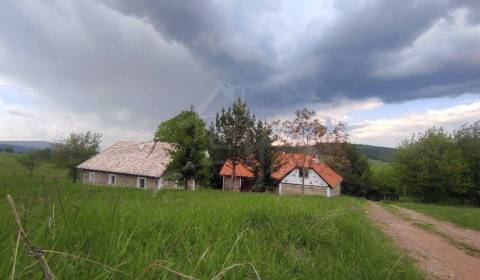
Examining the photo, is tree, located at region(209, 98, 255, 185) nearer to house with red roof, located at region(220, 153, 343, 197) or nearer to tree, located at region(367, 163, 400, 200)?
house with red roof, located at region(220, 153, 343, 197)

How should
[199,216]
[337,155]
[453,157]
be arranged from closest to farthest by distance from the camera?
[199,216] < [337,155] < [453,157]

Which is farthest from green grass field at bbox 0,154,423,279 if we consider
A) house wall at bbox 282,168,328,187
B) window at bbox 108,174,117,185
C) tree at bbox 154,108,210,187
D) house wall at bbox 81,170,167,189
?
house wall at bbox 282,168,328,187

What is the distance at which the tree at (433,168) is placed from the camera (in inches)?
1827

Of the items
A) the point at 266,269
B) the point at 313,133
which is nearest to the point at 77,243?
the point at 266,269

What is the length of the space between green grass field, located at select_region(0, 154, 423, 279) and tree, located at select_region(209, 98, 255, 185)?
3648cm

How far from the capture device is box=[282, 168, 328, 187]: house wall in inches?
2221

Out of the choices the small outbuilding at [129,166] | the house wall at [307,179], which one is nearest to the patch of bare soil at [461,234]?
the small outbuilding at [129,166]

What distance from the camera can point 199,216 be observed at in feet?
15.0

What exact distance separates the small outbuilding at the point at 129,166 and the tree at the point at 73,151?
863 centimetres

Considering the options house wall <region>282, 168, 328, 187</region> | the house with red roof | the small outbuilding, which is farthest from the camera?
house wall <region>282, 168, 328, 187</region>

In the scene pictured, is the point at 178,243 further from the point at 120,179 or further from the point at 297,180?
the point at 297,180

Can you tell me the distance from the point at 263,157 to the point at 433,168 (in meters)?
23.9

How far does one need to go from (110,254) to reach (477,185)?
57.8 metres

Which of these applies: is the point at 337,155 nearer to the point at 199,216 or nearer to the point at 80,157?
the point at 199,216
